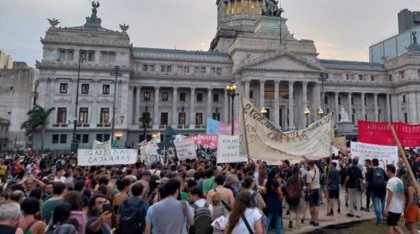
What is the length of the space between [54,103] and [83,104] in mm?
4118

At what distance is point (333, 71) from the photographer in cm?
6456

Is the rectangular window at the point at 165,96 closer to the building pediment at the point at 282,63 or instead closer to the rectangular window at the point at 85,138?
the building pediment at the point at 282,63

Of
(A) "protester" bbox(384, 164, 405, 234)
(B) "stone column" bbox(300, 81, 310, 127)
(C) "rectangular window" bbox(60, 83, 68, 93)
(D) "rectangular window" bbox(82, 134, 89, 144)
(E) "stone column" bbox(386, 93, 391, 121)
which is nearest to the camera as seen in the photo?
(A) "protester" bbox(384, 164, 405, 234)

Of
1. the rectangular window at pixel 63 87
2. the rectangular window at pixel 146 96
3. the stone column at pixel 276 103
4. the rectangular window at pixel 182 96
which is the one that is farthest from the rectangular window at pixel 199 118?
the rectangular window at pixel 63 87

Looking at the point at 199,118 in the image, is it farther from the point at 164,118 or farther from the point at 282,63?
the point at 282,63

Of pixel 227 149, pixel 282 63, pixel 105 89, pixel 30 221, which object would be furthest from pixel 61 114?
pixel 30 221

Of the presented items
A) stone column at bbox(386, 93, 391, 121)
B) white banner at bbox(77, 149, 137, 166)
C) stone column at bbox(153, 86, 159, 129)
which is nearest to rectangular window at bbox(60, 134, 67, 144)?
stone column at bbox(153, 86, 159, 129)

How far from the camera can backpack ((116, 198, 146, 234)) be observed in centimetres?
552

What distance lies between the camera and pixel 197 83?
58.4 meters

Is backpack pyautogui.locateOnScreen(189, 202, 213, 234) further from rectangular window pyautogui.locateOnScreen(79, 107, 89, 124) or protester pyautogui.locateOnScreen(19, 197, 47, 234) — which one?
rectangular window pyautogui.locateOnScreen(79, 107, 89, 124)

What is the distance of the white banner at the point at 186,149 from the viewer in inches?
680

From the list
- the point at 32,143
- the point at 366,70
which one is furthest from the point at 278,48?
→ the point at 32,143

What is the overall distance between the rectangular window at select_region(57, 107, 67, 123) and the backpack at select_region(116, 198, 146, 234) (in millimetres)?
49308

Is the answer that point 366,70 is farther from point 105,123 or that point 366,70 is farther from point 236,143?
point 236,143
